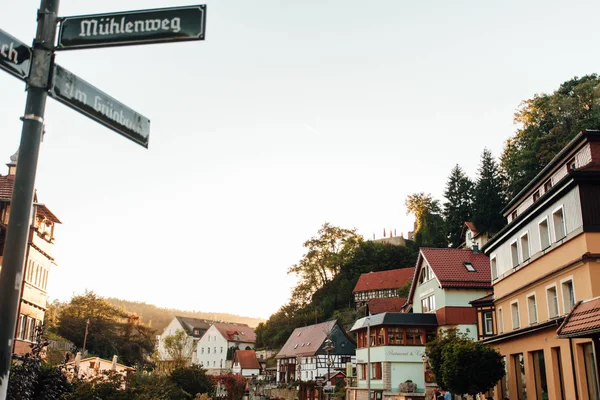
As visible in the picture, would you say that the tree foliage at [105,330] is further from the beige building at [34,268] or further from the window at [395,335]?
the beige building at [34,268]

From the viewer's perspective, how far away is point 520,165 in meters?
62.4

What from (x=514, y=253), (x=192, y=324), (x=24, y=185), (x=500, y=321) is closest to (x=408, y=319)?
(x=500, y=321)

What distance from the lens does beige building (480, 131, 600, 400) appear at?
19953 mm

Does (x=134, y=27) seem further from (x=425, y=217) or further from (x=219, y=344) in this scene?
(x=219, y=344)

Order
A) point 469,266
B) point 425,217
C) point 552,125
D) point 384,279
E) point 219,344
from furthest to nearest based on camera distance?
point 219,344 < point 425,217 < point 384,279 < point 552,125 < point 469,266

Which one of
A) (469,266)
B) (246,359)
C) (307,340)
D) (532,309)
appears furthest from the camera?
(246,359)

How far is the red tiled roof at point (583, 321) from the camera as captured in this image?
1407 cm

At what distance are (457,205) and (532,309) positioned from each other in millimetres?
53745

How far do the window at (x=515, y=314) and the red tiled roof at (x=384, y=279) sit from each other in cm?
6118

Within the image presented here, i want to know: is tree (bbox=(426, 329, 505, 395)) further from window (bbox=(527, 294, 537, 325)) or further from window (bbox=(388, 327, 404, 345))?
window (bbox=(388, 327, 404, 345))

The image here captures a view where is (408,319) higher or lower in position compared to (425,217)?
lower

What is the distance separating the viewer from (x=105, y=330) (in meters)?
66.2

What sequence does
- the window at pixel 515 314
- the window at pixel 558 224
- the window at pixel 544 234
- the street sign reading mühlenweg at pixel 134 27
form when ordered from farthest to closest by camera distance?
1. the window at pixel 515 314
2. the window at pixel 544 234
3. the window at pixel 558 224
4. the street sign reading mühlenweg at pixel 134 27

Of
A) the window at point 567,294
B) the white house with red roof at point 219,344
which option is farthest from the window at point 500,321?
the white house with red roof at point 219,344
